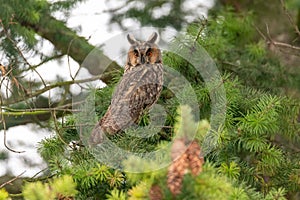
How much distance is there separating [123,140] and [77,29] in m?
1.77

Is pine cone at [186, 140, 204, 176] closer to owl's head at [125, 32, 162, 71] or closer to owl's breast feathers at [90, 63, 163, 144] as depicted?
owl's breast feathers at [90, 63, 163, 144]

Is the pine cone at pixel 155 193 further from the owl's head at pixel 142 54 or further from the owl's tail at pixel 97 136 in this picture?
the owl's head at pixel 142 54

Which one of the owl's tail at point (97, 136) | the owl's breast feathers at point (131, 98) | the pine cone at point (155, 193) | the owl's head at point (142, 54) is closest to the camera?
the pine cone at point (155, 193)

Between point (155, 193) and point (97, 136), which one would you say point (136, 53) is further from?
point (155, 193)

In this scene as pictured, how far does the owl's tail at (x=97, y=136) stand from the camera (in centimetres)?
217

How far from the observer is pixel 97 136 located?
2207mm

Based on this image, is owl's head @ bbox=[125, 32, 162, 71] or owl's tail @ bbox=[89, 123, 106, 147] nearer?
owl's tail @ bbox=[89, 123, 106, 147]

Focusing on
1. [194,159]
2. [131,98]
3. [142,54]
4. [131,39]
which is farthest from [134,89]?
[194,159]

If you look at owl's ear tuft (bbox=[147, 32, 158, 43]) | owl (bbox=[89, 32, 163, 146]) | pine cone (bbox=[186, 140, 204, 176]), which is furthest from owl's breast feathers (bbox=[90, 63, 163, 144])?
pine cone (bbox=[186, 140, 204, 176])

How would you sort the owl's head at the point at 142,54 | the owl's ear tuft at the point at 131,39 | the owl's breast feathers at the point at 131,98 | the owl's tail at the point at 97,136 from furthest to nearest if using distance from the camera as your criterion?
1. the owl's ear tuft at the point at 131,39
2. the owl's head at the point at 142,54
3. the owl's breast feathers at the point at 131,98
4. the owl's tail at the point at 97,136

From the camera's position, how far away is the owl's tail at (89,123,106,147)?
2.17 m

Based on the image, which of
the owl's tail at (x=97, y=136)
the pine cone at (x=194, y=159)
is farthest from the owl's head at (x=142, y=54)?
the pine cone at (x=194, y=159)

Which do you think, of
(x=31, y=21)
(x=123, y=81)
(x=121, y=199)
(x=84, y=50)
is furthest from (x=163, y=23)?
(x=121, y=199)

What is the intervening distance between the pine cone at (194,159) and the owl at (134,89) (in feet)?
3.04
